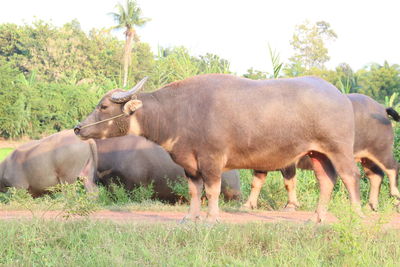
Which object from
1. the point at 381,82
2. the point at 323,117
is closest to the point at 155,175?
the point at 323,117

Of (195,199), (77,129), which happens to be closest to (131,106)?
(77,129)

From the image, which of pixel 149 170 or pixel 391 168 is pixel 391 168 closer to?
pixel 391 168

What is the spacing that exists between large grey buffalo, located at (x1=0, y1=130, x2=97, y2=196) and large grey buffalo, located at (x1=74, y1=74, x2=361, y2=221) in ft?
12.4

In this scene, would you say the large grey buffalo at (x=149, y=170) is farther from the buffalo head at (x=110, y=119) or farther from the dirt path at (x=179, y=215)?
the buffalo head at (x=110, y=119)

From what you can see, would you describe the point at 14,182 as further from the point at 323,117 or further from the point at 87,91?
the point at 87,91

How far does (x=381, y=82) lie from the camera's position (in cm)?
4238

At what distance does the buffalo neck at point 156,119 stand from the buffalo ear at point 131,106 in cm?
15

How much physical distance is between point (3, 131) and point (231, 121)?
26.9 m

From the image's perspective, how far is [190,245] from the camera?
5.89 m

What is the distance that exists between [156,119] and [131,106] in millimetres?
353

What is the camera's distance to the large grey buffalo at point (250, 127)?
6.95 m

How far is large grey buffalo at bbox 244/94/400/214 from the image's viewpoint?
9375 millimetres

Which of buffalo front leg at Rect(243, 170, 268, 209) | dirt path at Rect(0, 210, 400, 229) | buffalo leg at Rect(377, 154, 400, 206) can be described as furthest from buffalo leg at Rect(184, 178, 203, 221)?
buffalo leg at Rect(377, 154, 400, 206)

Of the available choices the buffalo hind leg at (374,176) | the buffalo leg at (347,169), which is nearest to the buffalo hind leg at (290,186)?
the buffalo hind leg at (374,176)
